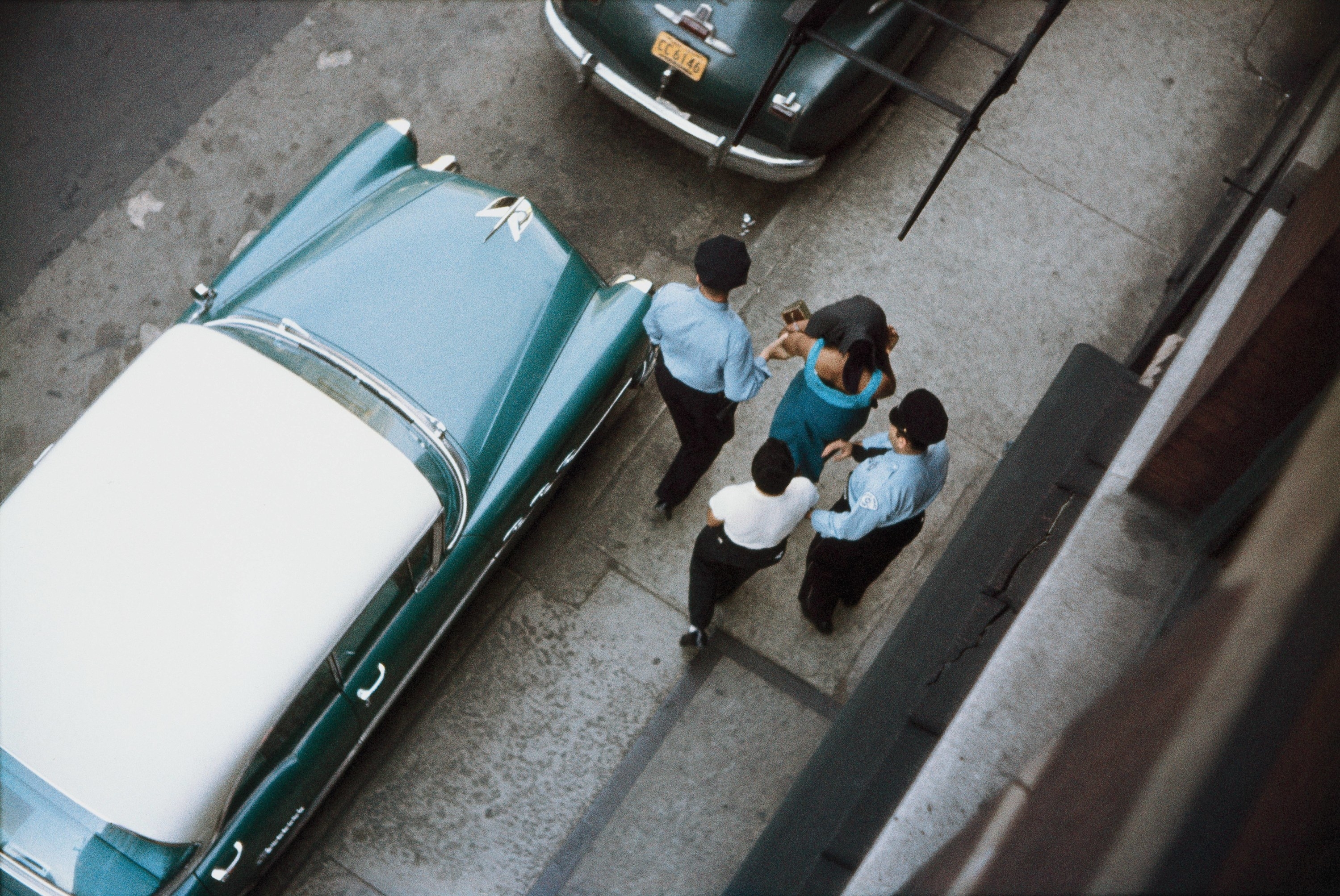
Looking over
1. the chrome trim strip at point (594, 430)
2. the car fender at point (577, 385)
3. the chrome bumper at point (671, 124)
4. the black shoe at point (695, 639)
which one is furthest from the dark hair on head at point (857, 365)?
the chrome bumper at point (671, 124)

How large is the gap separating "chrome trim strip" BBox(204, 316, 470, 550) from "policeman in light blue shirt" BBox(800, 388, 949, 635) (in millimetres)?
1374

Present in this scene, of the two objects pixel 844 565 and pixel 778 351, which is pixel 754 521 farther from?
pixel 778 351

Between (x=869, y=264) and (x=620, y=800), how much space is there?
125 inches

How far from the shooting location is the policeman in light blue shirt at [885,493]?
3.35 m

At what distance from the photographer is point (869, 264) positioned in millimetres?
5422

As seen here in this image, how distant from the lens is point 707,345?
12.5ft

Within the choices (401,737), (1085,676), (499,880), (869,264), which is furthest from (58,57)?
(1085,676)

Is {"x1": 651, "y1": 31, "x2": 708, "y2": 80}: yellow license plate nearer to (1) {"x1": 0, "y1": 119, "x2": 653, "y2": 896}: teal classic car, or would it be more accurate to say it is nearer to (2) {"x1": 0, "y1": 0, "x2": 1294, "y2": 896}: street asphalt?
(2) {"x1": 0, "y1": 0, "x2": 1294, "y2": 896}: street asphalt

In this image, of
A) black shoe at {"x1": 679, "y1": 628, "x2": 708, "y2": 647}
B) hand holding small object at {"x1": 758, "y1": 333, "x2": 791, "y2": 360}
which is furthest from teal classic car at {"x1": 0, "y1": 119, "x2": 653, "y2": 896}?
black shoe at {"x1": 679, "y1": 628, "x2": 708, "y2": 647}

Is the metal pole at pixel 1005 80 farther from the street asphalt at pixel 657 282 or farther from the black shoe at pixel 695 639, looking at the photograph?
the black shoe at pixel 695 639

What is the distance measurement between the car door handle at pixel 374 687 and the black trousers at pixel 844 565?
1.78 metres

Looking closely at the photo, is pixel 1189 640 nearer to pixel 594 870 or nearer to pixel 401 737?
pixel 594 870

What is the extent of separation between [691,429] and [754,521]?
2.89 feet

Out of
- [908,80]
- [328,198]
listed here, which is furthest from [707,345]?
[328,198]
